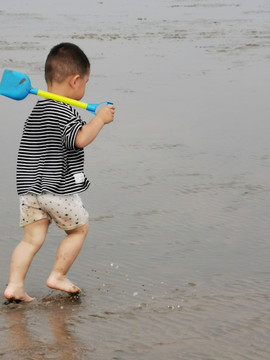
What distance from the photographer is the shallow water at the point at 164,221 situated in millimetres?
3615

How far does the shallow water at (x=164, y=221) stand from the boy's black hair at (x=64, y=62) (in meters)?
1.02

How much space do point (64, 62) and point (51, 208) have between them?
70 cm

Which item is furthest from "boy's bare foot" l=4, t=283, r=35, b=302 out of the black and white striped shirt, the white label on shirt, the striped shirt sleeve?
the striped shirt sleeve

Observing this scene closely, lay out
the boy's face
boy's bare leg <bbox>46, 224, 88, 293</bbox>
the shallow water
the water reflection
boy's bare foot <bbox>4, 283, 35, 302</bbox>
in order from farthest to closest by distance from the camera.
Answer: the boy's face, boy's bare leg <bbox>46, 224, 88, 293</bbox>, boy's bare foot <bbox>4, 283, 35, 302</bbox>, the shallow water, the water reflection

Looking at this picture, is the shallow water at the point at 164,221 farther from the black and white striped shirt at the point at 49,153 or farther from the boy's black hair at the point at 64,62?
the boy's black hair at the point at 64,62

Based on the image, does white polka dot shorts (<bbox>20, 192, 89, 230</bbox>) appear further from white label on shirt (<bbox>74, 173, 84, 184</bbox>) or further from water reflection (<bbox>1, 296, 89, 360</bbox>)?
water reflection (<bbox>1, 296, 89, 360</bbox>)

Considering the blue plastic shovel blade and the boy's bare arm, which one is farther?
the blue plastic shovel blade

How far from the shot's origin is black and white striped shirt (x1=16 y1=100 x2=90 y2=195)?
4105 mm

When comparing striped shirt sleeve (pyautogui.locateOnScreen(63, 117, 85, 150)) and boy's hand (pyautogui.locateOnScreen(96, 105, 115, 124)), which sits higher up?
boy's hand (pyautogui.locateOnScreen(96, 105, 115, 124))

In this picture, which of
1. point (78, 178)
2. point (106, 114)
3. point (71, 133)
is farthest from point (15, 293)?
point (106, 114)

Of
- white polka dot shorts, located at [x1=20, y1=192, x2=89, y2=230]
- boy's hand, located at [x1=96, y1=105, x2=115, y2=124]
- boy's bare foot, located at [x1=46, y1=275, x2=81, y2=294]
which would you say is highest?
boy's hand, located at [x1=96, y1=105, x2=115, y2=124]

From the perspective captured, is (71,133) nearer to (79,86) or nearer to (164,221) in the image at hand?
(79,86)

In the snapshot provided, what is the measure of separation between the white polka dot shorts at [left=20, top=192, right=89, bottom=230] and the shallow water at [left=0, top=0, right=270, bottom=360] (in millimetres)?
357

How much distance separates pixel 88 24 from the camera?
655 inches
